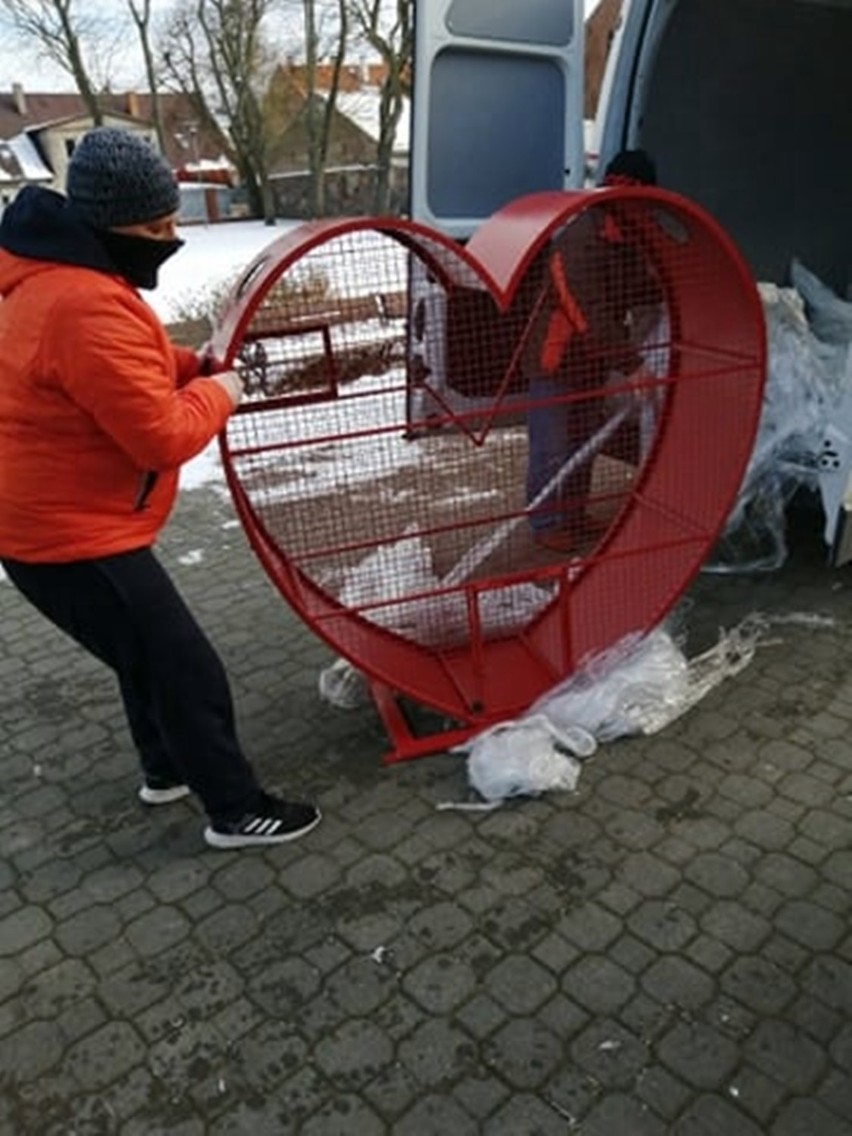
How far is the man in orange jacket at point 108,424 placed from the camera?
1.95 metres

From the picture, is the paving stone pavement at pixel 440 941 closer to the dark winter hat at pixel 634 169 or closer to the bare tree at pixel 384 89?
the dark winter hat at pixel 634 169

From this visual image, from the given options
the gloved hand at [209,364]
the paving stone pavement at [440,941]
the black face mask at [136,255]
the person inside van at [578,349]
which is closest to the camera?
the paving stone pavement at [440,941]

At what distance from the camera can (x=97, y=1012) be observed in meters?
2.13

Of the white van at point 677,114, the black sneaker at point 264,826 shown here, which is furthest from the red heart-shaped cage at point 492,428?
the white van at point 677,114

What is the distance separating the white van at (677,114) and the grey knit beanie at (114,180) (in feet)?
6.54

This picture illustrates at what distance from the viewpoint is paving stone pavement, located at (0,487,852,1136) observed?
1880 millimetres

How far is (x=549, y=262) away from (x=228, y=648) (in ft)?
6.33

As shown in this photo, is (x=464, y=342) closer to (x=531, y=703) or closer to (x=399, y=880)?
(x=531, y=703)

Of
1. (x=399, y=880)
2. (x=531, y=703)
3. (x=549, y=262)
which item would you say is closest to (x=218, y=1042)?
(x=399, y=880)

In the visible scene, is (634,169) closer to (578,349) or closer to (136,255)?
(578,349)

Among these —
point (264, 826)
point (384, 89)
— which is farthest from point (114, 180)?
point (384, 89)

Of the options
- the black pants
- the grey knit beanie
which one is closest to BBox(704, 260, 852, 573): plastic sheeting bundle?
the black pants

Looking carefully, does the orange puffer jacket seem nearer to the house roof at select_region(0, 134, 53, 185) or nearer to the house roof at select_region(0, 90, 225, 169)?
the house roof at select_region(0, 90, 225, 169)

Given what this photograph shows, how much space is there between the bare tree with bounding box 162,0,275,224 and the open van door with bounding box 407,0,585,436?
25.4 metres
